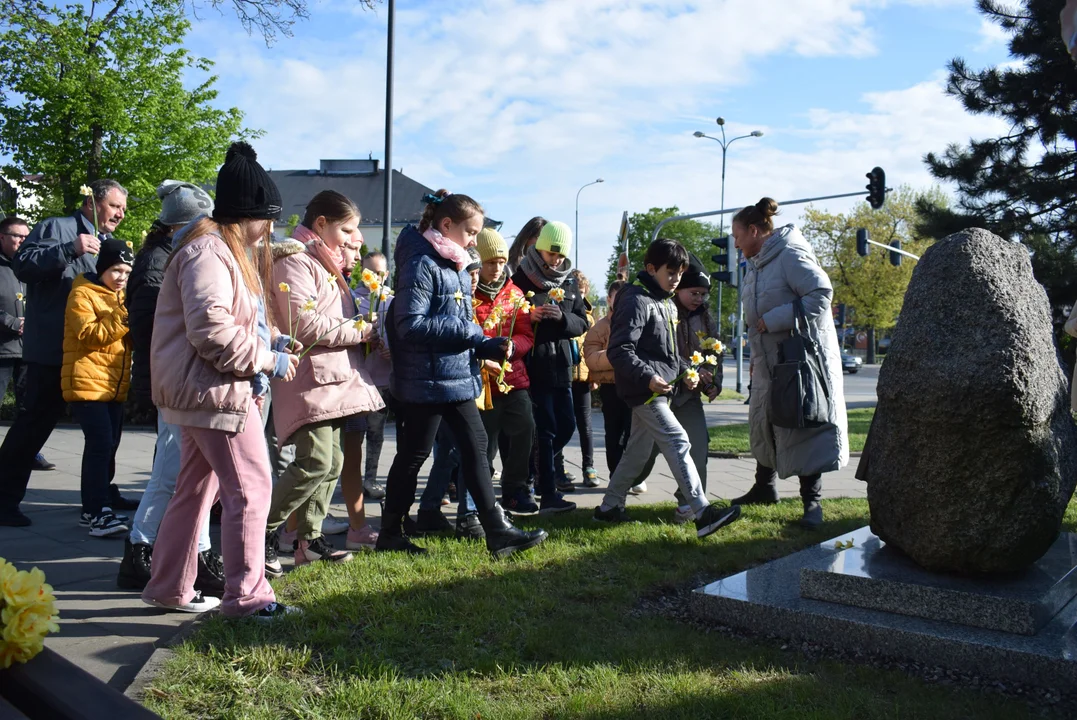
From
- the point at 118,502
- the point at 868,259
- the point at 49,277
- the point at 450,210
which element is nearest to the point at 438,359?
the point at 450,210

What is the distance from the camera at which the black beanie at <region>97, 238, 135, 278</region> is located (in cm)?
558

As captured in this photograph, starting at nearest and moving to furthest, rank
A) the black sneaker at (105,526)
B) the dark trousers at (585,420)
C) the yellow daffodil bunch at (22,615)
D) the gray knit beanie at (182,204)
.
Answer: the yellow daffodil bunch at (22,615), the gray knit beanie at (182,204), the black sneaker at (105,526), the dark trousers at (585,420)

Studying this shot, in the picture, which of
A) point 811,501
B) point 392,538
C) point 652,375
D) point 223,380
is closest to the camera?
point 223,380

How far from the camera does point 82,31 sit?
21828 millimetres

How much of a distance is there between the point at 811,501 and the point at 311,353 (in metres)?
3.36

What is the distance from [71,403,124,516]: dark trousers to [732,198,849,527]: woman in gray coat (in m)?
4.15

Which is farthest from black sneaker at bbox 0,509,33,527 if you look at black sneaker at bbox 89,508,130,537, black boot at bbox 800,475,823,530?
black boot at bbox 800,475,823,530

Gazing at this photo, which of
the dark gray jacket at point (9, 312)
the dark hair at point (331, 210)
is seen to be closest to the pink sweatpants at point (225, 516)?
the dark hair at point (331, 210)

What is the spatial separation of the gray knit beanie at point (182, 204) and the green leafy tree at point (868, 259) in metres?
54.8

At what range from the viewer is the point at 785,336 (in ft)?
19.8

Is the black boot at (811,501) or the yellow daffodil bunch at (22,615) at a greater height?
the yellow daffodil bunch at (22,615)

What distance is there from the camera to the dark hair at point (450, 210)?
4902 millimetres

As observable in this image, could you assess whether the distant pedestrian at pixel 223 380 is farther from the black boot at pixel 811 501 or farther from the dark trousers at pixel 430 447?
the black boot at pixel 811 501

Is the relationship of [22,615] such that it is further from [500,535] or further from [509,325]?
[509,325]
